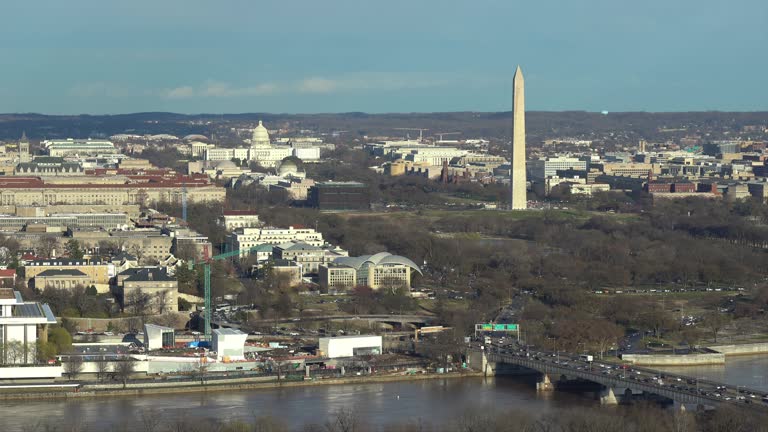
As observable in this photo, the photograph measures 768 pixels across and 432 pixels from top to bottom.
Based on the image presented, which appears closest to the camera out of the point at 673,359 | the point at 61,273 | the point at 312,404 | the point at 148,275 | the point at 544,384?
the point at 312,404

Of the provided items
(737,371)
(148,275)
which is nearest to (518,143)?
(148,275)

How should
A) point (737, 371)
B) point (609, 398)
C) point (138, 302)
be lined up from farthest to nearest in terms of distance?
point (138, 302)
point (737, 371)
point (609, 398)

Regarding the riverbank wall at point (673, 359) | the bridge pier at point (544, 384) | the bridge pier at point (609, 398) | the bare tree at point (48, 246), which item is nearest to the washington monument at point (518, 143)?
the bare tree at point (48, 246)

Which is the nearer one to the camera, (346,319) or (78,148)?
(346,319)

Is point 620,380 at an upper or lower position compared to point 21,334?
lower

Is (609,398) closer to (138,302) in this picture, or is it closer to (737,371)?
(737,371)

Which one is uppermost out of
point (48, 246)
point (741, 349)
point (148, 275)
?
point (148, 275)

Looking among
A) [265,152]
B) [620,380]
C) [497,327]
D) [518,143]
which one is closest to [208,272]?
[497,327]
